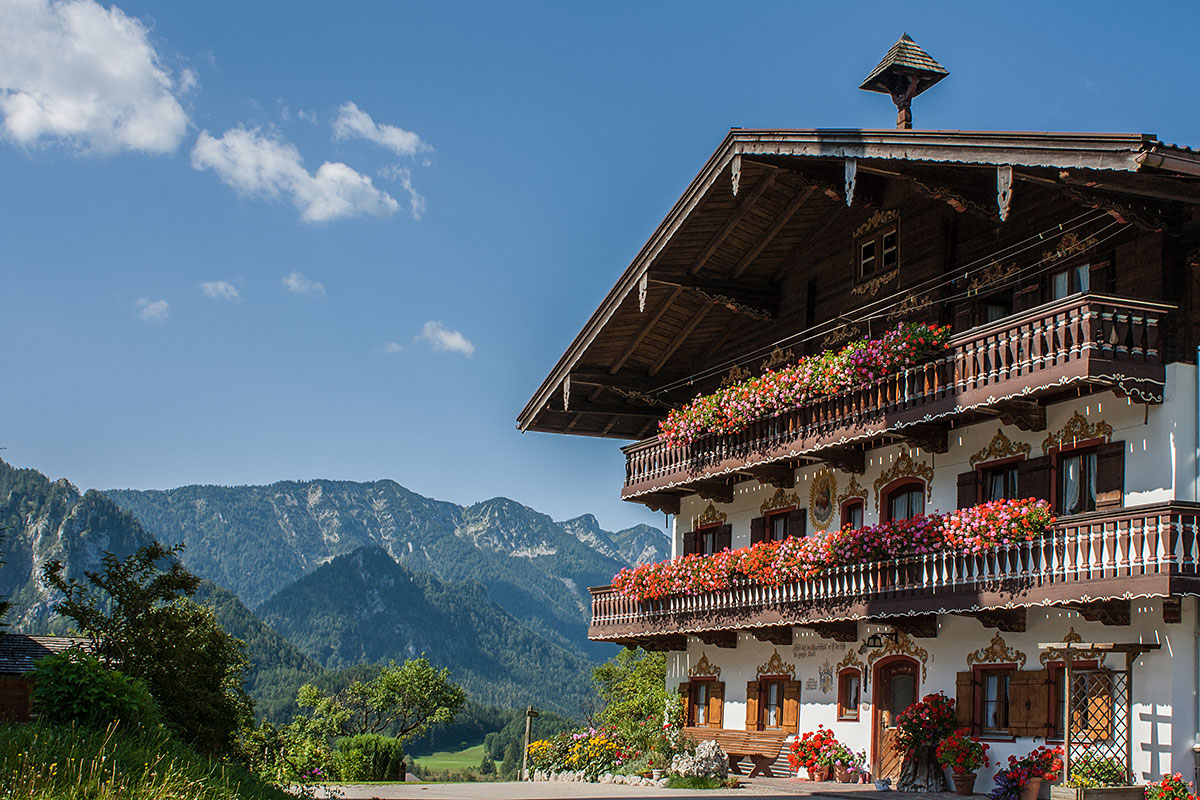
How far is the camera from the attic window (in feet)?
83.4

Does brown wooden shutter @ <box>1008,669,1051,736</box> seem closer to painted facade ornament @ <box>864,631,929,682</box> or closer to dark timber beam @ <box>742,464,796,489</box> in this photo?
painted facade ornament @ <box>864,631,929,682</box>

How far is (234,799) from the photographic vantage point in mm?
14289

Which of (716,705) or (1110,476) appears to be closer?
(1110,476)

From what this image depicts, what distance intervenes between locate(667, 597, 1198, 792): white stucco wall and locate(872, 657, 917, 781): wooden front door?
20 cm

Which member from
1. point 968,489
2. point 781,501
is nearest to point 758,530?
point 781,501

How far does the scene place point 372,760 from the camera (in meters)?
36.7

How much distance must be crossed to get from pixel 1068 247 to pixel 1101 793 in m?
8.26

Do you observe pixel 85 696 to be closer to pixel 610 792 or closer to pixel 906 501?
pixel 610 792

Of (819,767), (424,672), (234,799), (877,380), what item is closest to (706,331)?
(877,380)

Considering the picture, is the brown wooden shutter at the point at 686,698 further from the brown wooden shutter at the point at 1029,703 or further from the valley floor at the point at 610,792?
the brown wooden shutter at the point at 1029,703

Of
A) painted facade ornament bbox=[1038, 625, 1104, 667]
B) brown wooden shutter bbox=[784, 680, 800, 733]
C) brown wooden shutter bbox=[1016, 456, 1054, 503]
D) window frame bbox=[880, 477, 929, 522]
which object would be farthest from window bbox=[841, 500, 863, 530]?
painted facade ornament bbox=[1038, 625, 1104, 667]

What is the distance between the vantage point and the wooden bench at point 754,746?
26.6m

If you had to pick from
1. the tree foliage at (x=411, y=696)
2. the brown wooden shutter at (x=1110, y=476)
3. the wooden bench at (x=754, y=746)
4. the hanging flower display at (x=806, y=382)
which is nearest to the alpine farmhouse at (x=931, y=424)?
the brown wooden shutter at (x=1110, y=476)

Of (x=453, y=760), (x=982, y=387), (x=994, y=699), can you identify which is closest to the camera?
(x=982, y=387)
